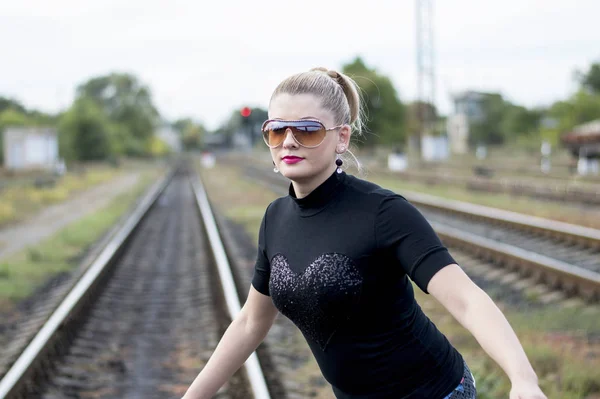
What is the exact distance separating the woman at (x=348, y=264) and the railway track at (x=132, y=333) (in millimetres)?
2404

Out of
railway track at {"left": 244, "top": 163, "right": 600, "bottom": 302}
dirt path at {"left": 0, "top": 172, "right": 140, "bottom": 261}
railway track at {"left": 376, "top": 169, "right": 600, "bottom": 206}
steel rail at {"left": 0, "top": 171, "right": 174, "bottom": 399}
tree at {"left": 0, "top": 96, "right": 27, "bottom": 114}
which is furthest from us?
tree at {"left": 0, "top": 96, "right": 27, "bottom": 114}

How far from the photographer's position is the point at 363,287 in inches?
70.2

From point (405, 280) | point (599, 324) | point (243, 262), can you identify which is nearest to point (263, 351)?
point (599, 324)

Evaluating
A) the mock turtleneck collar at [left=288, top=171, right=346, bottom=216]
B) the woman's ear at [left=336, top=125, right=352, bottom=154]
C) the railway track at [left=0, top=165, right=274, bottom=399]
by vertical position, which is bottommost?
the railway track at [left=0, top=165, right=274, bottom=399]

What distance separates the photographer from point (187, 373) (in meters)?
5.28

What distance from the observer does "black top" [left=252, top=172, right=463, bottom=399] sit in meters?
1.74

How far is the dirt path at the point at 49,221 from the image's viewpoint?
531 inches

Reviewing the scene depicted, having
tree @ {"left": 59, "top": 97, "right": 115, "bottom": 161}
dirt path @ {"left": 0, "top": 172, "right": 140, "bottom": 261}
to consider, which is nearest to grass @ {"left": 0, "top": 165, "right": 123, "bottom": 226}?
dirt path @ {"left": 0, "top": 172, "right": 140, "bottom": 261}

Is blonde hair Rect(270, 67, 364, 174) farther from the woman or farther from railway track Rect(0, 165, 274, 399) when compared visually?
railway track Rect(0, 165, 274, 399)

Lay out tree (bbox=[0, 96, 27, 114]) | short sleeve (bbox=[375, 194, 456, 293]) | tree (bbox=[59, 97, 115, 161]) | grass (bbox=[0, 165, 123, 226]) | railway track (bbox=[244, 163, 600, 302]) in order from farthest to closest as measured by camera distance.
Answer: tree (bbox=[0, 96, 27, 114]) < tree (bbox=[59, 97, 115, 161]) < grass (bbox=[0, 165, 123, 226]) < railway track (bbox=[244, 163, 600, 302]) < short sleeve (bbox=[375, 194, 456, 293])

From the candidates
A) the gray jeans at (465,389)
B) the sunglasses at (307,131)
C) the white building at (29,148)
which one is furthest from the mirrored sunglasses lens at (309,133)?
the white building at (29,148)

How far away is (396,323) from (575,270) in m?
6.98

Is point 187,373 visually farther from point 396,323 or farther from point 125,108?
point 125,108

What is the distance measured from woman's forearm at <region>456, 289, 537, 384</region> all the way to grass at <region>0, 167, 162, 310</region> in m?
7.23
